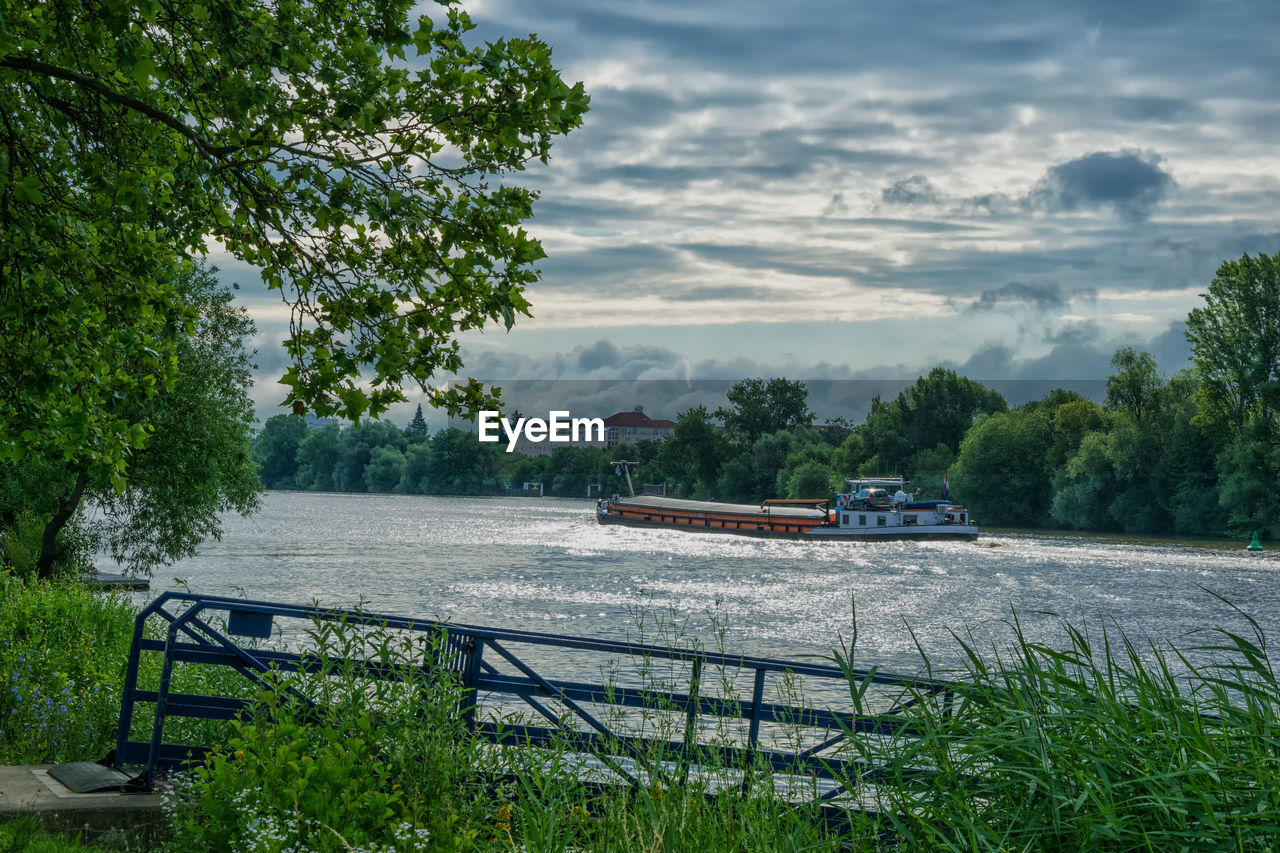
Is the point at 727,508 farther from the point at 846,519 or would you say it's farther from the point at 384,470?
the point at 384,470

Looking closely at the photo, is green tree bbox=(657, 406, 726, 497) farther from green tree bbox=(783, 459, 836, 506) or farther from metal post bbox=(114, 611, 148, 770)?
metal post bbox=(114, 611, 148, 770)

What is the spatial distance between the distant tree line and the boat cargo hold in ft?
36.8

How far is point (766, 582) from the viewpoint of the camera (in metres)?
51.0

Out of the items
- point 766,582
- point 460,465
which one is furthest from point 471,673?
point 460,465

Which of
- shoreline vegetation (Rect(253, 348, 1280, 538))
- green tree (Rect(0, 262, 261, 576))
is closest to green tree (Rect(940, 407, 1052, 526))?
shoreline vegetation (Rect(253, 348, 1280, 538))

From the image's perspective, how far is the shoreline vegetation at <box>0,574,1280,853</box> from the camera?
398cm

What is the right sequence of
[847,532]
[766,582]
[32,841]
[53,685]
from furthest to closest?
[847,532], [766,582], [53,685], [32,841]

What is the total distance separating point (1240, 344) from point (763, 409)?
3440 inches

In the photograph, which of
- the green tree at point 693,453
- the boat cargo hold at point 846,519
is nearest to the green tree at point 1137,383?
the boat cargo hold at point 846,519

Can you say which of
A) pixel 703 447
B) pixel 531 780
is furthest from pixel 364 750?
pixel 703 447

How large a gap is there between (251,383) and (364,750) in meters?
25.7

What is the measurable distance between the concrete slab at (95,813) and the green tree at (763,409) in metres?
150

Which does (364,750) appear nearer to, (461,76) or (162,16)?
(461,76)

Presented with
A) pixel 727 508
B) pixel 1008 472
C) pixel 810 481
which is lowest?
pixel 727 508
